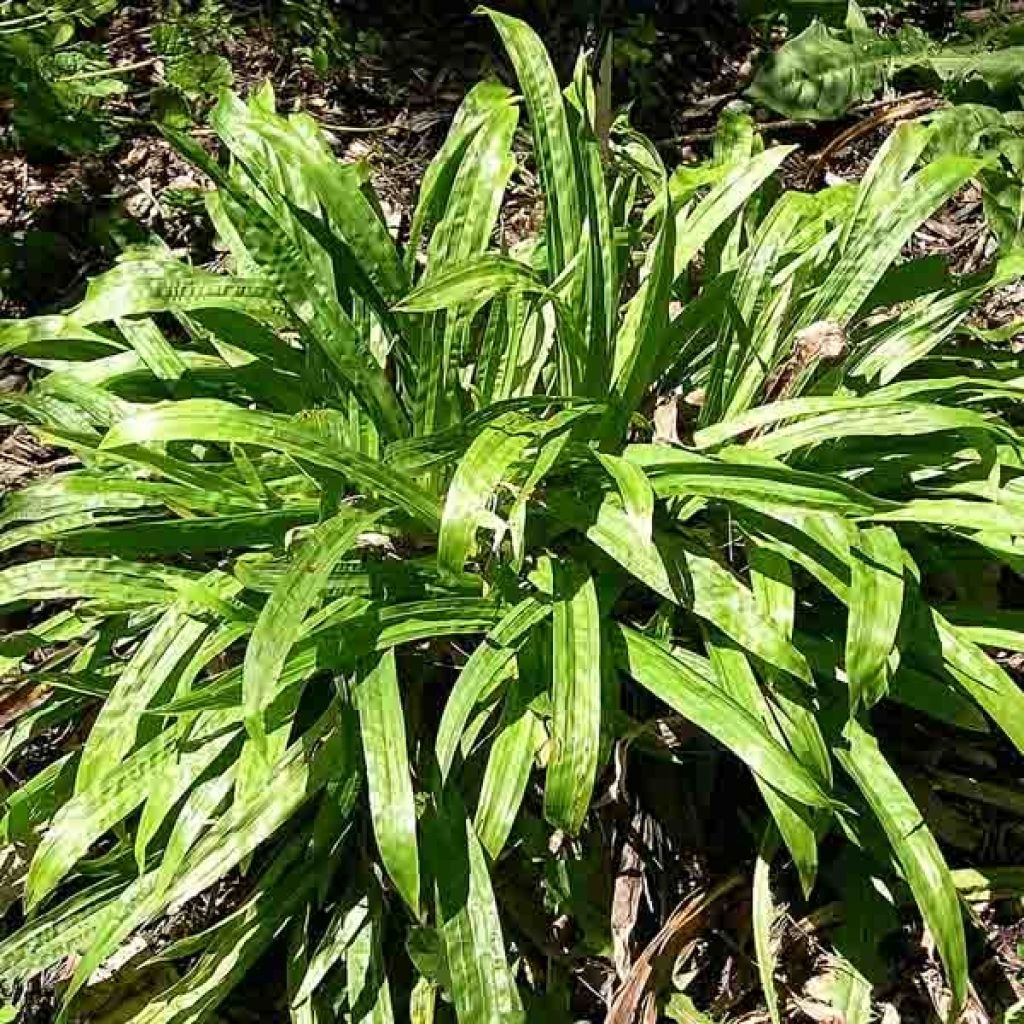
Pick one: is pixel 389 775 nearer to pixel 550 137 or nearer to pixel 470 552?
pixel 470 552

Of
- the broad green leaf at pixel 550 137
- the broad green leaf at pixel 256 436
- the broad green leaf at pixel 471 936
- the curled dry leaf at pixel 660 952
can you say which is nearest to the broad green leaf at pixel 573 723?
the broad green leaf at pixel 471 936

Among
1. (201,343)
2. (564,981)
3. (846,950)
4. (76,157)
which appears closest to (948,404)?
(846,950)

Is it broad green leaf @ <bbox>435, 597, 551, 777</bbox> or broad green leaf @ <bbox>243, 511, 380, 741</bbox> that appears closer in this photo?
broad green leaf @ <bbox>243, 511, 380, 741</bbox>

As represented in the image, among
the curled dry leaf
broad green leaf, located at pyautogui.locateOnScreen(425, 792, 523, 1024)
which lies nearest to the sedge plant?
broad green leaf, located at pyautogui.locateOnScreen(425, 792, 523, 1024)

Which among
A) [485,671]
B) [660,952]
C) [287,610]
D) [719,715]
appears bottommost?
[660,952]

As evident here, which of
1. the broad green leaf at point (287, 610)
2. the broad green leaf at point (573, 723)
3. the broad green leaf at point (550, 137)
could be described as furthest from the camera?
the broad green leaf at point (550, 137)

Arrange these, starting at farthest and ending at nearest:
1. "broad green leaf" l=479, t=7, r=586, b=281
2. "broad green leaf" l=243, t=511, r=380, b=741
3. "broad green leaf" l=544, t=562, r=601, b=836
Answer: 1. "broad green leaf" l=479, t=7, r=586, b=281
2. "broad green leaf" l=544, t=562, r=601, b=836
3. "broad green leaf" l=243, t=511, r=380, b=741

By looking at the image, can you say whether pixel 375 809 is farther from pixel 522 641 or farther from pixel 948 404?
pixel 948 404

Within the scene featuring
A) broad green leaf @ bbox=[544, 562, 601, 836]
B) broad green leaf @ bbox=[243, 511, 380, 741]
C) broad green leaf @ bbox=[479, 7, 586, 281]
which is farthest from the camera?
broad green leaf @ bbox=[479, 7, 586, 281]

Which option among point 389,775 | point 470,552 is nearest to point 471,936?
point 389,775

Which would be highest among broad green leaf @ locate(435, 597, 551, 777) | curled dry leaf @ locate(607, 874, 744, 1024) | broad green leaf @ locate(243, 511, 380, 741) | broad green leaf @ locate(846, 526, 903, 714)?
broad green leaf @ locate(243, 511, 380, 741)

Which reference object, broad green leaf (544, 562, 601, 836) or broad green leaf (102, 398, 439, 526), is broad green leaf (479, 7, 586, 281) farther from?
broad green leaf (544, 562, 601, 836)

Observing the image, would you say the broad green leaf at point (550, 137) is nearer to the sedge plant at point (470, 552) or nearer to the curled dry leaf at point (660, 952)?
the sedge plant at point (470, 552)

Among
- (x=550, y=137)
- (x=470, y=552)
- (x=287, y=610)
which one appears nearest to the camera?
(x=287, y=610)
